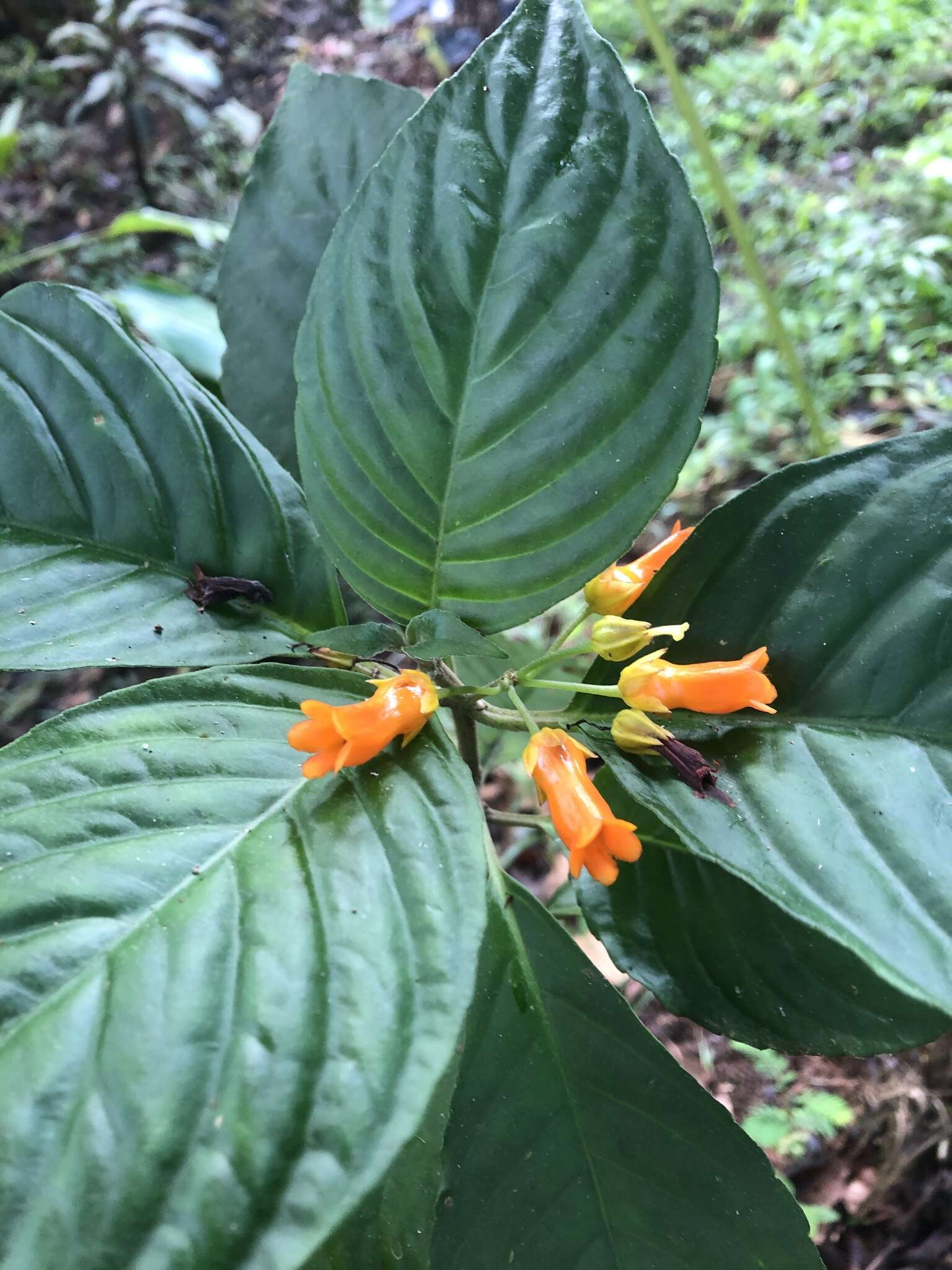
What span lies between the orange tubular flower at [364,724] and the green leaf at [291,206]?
479mm

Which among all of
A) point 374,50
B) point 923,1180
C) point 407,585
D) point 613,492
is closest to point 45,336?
point 407,585

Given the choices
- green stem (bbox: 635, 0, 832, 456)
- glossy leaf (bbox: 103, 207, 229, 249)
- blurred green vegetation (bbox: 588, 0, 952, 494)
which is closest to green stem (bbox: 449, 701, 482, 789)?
green stem (bbox: 635, 0, 832, 456)

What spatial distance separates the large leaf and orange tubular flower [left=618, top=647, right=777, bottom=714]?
0.03 meters

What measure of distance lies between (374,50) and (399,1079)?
12.7ft

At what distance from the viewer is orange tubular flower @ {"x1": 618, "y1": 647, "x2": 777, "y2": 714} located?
0.58 m

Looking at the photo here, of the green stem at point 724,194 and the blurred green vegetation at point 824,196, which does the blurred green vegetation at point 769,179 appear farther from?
the green stem at point 724,194

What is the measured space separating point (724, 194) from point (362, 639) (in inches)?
34.0

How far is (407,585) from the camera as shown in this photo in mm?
715

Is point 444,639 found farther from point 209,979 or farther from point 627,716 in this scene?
point 209,979

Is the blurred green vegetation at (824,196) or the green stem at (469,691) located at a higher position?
the blurred green vegetation at (824,196)

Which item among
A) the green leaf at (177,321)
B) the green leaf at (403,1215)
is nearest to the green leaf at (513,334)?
the green leaf at (403,1215)

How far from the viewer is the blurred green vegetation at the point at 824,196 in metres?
2.09

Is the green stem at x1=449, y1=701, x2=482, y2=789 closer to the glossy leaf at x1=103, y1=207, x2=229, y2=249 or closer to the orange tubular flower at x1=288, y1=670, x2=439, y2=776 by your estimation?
the orange tubular flower at x1=288, y1=670, x2=439, y2=776

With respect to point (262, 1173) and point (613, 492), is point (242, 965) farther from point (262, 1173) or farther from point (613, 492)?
point (613, 492)
